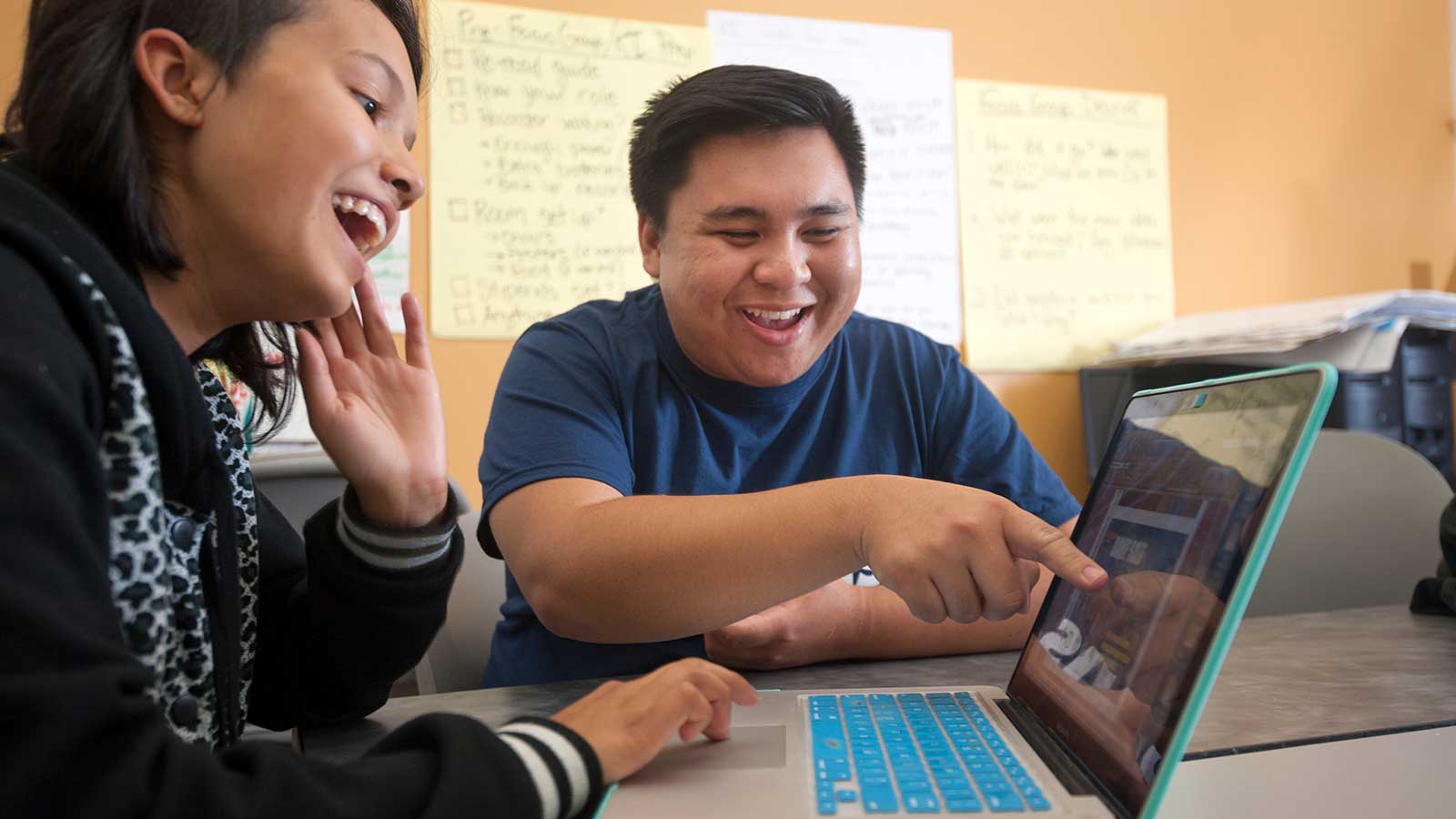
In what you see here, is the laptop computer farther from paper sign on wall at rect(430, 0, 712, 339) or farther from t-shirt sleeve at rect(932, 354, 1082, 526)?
paper sign on wall at rect(430, 0, 712, 339)

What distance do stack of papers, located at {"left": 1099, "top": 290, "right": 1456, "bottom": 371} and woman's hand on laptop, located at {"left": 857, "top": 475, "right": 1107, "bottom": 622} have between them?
5.43ft

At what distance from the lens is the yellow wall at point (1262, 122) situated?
2.48 meters

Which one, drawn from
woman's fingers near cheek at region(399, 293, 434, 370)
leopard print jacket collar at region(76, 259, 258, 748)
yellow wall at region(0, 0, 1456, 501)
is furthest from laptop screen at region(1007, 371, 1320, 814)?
yellow wall at region(0, 0, 1456, 501)

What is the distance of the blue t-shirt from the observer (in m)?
1.02

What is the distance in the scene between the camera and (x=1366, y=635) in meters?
1.03

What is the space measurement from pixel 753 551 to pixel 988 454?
1.84ft

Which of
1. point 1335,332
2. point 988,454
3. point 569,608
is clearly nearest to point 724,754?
point 569,608

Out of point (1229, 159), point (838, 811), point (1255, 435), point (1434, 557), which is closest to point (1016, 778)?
point (838, 811)

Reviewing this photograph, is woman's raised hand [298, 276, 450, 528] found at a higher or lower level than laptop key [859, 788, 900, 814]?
higher

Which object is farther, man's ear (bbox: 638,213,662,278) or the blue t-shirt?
man's ear (bbox: 638,213,662,278)

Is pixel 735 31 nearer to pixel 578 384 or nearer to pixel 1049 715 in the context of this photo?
pixel 578 384

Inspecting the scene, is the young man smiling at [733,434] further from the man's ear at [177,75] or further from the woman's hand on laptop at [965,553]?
the man's ear at [177,75]

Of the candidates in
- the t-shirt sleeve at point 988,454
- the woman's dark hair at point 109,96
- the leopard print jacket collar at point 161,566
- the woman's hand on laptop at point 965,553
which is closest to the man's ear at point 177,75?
the woman's dark hair at point 109,96

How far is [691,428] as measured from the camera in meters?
1.16
